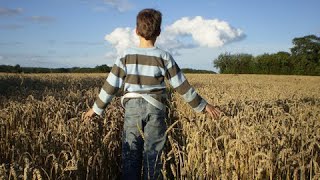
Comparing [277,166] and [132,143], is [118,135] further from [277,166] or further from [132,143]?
[277,166]

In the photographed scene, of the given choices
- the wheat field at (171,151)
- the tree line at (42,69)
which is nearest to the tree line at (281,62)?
the tree line at (42,69)

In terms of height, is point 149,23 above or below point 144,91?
above

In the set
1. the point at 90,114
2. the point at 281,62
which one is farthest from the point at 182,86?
the point at 281,62

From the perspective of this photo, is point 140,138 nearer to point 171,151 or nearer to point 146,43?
point 171,151

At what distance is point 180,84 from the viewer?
14.3 ft

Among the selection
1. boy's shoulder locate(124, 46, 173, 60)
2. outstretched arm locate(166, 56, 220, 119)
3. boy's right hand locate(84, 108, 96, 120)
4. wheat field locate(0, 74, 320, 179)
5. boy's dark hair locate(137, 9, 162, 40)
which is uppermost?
boy's dark hair locate(137, 9, 162, 40)

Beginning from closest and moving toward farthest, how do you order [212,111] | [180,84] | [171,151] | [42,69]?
[171,151], [180,84], [212,111], [42,69]

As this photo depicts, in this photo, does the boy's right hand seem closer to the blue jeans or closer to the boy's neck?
the blue jeans

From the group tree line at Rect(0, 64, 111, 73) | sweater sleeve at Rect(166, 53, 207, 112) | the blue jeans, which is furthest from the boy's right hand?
tree line at Rect(0, 64, 111, 73)

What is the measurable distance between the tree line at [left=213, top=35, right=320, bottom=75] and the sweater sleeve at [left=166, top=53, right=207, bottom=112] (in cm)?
6869

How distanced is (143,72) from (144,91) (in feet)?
0.70

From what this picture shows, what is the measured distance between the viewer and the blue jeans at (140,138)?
4199 mm

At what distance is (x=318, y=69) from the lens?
68.5 meters

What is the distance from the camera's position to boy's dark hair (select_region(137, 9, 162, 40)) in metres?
4.11
